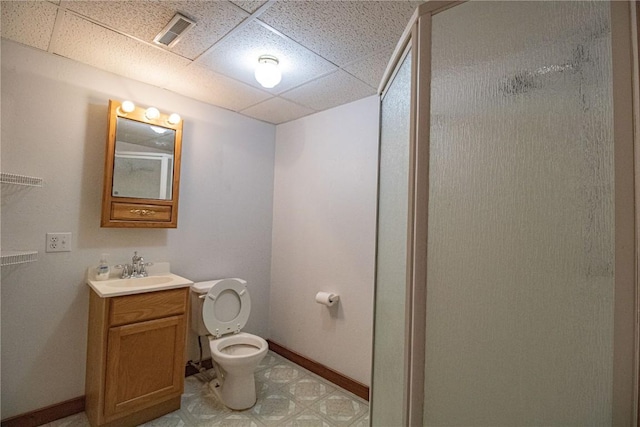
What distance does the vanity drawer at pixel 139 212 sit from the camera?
1955 millimetres

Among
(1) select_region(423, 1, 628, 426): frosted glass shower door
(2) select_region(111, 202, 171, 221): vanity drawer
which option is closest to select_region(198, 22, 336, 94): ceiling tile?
(1) select_region(423, 1, 628, 426): frosted glass shower door

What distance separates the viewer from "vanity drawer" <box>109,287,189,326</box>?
1.67 meters

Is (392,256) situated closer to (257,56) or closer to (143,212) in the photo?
(257,56)

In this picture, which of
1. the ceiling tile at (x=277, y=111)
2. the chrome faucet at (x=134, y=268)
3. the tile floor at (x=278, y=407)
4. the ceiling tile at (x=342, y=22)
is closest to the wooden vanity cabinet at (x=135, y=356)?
the tile floor at (x=278, y=407)

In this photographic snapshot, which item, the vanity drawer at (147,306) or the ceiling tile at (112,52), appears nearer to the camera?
the ceiling tile at (112,52)

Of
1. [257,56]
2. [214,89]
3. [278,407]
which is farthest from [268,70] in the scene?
[278,407]

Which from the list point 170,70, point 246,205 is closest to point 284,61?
point 170,70

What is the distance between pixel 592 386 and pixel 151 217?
7.77ft

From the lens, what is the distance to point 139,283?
2.02 m

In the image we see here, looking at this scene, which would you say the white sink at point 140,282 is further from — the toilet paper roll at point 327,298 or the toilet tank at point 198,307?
the toilet paper roll at point 327,298

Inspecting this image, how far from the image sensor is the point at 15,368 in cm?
166

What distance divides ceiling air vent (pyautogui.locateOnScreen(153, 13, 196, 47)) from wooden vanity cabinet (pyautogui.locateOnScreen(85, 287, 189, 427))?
146cm

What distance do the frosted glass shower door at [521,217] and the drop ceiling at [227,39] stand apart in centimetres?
71

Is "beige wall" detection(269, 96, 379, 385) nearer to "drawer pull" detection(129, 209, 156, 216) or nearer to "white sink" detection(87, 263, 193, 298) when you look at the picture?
"white sink" detection(87, 263, 193, 298)
